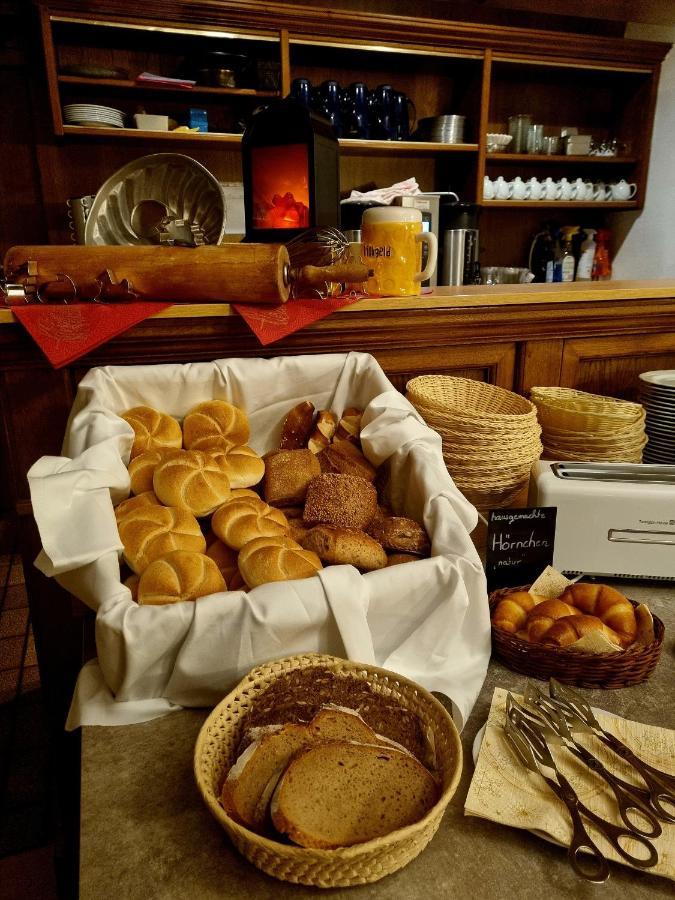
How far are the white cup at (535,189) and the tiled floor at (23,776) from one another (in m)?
3.81

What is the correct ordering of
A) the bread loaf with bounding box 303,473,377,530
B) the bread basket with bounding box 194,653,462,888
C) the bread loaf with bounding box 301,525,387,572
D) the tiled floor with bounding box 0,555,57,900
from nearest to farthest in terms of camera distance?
the bread basket with bounding box 194,653,462,888 → the bread loaf with bounding box 301,525,387,572 → the bread loaf with bounding box 303,473,377,530 → the tiled floor with bounding box 0,555,57,900

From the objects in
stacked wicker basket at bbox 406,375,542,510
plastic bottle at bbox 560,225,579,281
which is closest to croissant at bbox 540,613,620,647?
stacked wicker basket at bbox 406,375,542,510

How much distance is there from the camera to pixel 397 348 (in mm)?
1459

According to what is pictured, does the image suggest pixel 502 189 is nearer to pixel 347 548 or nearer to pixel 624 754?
pixel 347 548

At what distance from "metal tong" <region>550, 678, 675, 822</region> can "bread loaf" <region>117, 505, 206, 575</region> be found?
0.54m

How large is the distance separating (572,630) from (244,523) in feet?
1.64

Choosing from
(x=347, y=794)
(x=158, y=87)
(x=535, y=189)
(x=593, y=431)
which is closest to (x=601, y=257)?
(x=535, y=189)

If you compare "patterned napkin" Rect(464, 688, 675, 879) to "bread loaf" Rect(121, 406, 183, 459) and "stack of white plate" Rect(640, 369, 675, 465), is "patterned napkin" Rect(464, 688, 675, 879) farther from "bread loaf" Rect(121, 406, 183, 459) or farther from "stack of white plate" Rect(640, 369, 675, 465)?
"stack of white plate" Rect(640, 369, 675, 465)

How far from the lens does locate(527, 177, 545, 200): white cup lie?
4133 millimetres

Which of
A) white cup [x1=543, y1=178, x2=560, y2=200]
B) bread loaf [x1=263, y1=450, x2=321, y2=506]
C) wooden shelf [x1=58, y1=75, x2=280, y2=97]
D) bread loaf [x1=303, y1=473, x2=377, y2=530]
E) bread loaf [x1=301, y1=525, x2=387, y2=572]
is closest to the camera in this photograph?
bread loaf [x1=301, y1=525, x2=387, y2=572]

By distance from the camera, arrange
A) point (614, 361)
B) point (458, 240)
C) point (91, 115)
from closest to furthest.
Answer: point (614, 361), point (91, 115), point (458, 240)

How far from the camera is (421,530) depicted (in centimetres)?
99

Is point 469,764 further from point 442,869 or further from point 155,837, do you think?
point 155,837

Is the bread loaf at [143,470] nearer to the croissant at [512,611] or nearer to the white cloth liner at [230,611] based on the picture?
the white cloth liner at [230,611]
